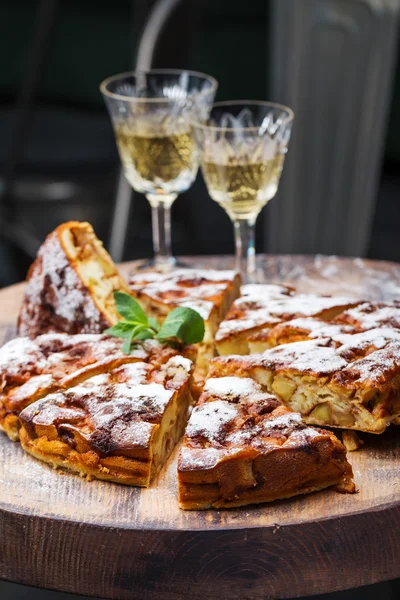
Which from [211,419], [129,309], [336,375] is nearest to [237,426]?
[211,419]

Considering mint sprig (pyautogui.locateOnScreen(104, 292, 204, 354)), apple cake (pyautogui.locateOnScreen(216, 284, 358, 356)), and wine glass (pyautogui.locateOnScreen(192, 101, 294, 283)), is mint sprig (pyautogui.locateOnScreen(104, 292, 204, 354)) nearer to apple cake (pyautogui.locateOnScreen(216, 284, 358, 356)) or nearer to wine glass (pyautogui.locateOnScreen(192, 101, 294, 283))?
apple cake (pyautogui.locateOnScreen(216, 284, 358, 356))

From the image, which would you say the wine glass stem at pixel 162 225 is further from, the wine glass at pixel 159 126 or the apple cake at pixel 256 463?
the apple cake at pixel 256 463

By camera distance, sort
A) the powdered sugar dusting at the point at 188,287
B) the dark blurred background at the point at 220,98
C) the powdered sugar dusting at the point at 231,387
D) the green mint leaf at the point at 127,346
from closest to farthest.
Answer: the powdered sugar dusting at the point at 231,387
the green mint leaf at the point at 127,346
the powdered sugar dusting at the point at 188,287
the dark blurred background at the point at 220,98

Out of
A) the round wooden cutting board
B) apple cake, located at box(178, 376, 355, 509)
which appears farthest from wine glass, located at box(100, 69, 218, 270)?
the round wooden cutting board

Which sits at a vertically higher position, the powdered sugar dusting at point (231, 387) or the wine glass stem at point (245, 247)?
the powdered sugar dusting at point (231, 387)

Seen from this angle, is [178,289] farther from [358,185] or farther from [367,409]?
[358,185]

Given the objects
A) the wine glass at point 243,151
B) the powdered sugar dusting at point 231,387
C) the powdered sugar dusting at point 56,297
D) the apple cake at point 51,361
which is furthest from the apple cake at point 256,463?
the wine glass at point 243,151

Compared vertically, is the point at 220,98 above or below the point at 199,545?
below

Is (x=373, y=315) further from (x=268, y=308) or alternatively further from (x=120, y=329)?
(x=120, y=329)
